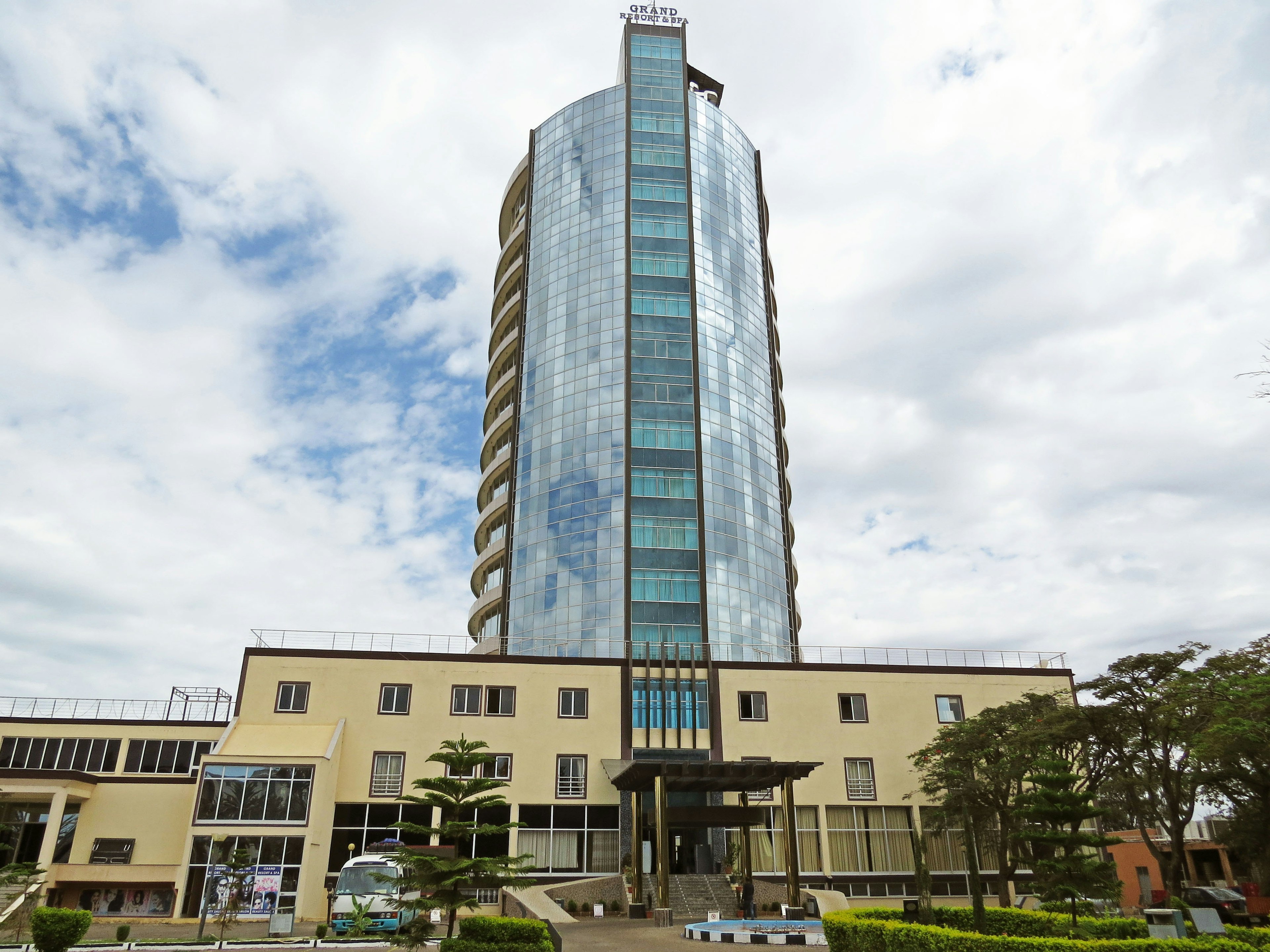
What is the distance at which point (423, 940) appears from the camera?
2391 cm

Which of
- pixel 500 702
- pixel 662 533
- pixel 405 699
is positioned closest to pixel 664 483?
pixel 662 533

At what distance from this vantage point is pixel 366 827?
44.8 meters

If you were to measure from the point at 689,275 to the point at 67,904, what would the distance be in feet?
199

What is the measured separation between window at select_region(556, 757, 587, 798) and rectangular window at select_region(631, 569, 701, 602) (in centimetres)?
1999

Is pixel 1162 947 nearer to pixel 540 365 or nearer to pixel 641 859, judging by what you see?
pixel 641 859

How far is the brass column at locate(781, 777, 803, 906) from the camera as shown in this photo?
36.9m

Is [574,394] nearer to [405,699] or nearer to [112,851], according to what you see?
[405,699]

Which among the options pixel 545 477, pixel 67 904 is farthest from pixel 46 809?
pixel 545 477

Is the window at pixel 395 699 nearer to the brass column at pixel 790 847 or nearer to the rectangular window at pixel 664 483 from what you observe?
the brass column at pixel 790 847

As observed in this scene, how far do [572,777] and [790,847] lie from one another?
14109mm

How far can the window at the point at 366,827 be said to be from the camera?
44.0m

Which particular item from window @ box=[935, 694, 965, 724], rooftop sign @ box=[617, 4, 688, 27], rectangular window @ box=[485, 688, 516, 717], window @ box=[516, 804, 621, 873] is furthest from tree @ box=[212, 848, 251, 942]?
rooftop sign @ box=[617, 4, 688, 27]

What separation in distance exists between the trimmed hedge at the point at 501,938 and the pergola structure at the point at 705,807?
40.8 ft

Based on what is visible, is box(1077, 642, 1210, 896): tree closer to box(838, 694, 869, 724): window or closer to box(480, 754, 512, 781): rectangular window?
box(838, 694, 869, 724): window
